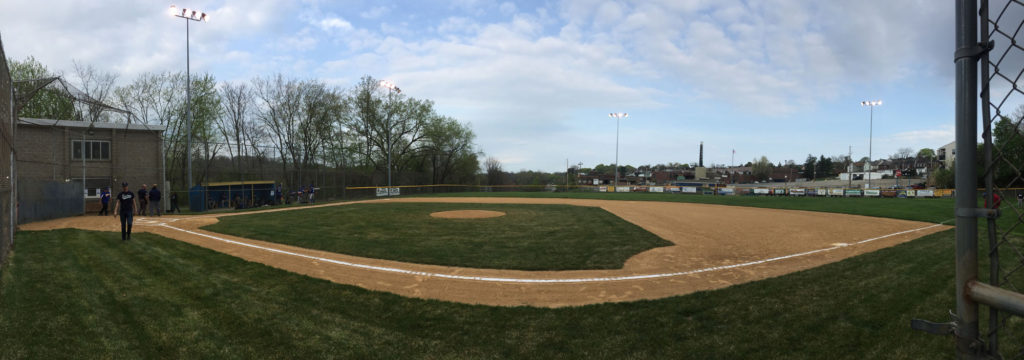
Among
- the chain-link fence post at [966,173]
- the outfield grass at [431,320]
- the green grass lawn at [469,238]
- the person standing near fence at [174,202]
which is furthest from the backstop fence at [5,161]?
the person standing near fence at [174,202]

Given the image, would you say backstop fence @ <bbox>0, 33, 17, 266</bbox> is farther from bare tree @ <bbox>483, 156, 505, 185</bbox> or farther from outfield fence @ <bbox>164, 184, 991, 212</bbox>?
bare tree @ <bbox>483, 156, 505, 185</bbox>

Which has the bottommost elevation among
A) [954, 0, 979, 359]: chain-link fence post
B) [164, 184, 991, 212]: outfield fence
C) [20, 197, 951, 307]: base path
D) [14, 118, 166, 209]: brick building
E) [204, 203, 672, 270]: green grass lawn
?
[20, 197, 951, 307]: base path

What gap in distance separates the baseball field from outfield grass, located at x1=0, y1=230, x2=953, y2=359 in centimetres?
3

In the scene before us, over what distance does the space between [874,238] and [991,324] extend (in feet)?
49.3

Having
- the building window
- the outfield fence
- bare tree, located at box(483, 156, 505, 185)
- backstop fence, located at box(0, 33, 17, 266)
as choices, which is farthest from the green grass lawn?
bare tree, located at box(483, 156, 505, 185)

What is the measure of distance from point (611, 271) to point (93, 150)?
28.3 metres

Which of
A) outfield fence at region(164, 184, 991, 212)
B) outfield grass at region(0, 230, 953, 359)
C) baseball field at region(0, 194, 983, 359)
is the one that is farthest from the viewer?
outfield fence at region(164, 184, 991, 212)

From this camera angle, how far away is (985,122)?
1572 millimetres

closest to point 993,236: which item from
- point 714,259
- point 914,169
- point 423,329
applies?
point 423,329

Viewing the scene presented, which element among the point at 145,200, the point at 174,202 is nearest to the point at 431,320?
the point at 145,200

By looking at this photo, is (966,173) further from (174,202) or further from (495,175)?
(495,175)

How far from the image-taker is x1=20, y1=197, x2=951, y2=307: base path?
7.16 m

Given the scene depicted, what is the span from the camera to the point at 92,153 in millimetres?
22500

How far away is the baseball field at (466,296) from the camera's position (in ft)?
14.7
